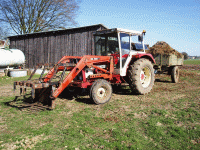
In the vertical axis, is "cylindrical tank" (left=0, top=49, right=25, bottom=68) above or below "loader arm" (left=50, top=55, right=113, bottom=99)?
above

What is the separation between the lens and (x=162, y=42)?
37.6 feet

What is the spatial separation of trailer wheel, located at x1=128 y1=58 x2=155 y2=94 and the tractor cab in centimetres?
29

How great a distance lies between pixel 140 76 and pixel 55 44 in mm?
11455

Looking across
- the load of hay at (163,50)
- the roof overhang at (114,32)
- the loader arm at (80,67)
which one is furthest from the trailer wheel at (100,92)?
the load of hay at (163,50)

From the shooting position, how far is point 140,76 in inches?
281

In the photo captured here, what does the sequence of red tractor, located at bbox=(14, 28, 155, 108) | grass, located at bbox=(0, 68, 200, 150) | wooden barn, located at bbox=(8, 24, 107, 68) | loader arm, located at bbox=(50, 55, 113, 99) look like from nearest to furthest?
grass, located at bbox=(0, 68, 200, 150) < loader arm, located at bbox=(50, 55, 113, 99) < red tractor, located at bbox=(14, 28, 155, 108) < wooden barn, located at bbox=(8, 24, 107, 68)

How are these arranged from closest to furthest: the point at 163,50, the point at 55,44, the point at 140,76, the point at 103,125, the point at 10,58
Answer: the point at 103,125 < the point at 140,76 < the point at 163,50 < the point at 10,58 < the point at 55,44

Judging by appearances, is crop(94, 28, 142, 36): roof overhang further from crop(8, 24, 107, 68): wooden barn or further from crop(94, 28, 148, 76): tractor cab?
crop(8, 24, 107, 68): wooden barn

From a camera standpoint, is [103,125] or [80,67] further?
[80,67]

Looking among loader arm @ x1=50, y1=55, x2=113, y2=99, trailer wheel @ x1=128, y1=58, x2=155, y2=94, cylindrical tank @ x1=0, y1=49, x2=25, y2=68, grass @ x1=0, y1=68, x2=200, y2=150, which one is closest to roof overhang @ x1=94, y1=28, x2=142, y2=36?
loader arm @ x1=50, y1=55, x2=113, y2=99

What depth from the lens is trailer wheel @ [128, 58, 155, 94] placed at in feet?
21.7

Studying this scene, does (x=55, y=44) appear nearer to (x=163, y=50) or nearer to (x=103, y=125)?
(x=163, y=50)

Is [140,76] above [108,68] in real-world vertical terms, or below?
below

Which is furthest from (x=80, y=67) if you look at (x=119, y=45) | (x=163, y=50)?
(x=163, y=50)
